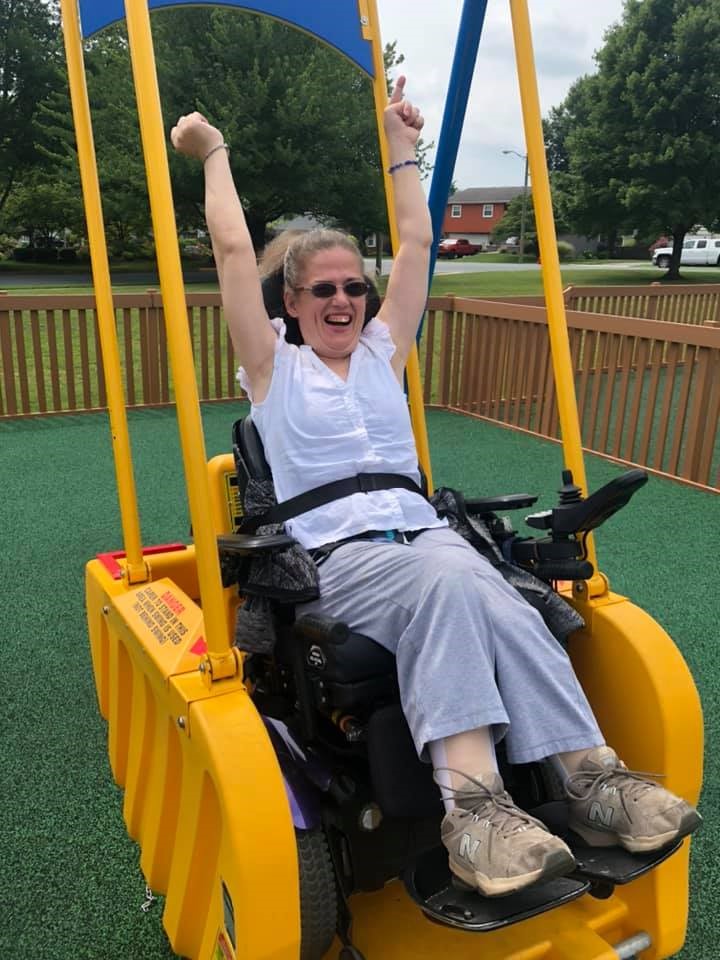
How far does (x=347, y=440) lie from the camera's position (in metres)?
1.94

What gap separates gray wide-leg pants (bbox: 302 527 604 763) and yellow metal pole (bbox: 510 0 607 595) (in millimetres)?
454

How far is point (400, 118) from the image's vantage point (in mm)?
2174

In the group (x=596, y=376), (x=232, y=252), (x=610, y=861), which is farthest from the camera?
(x=596, y=376)

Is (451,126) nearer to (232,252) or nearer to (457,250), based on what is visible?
(232,252)

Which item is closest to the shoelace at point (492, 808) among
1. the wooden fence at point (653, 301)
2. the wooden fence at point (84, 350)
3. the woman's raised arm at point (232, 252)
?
the woman's raised arm at point (232, 252)

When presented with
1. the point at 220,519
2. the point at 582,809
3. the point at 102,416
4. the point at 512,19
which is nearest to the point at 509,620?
the point at 582,809

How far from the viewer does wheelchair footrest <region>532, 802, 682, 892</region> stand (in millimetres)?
1395

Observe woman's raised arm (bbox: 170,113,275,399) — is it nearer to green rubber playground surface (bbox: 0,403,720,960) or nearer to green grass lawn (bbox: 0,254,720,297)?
green rubber playground surface (bbox: 0,403,720,960)

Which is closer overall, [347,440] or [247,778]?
[247,778]

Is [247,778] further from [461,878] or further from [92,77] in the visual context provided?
[92,77]

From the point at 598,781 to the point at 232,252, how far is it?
1.34 m

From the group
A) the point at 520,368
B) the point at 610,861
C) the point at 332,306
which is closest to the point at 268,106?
the point at 520,368

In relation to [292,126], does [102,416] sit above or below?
below

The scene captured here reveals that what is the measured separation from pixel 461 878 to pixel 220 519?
1.30 m
